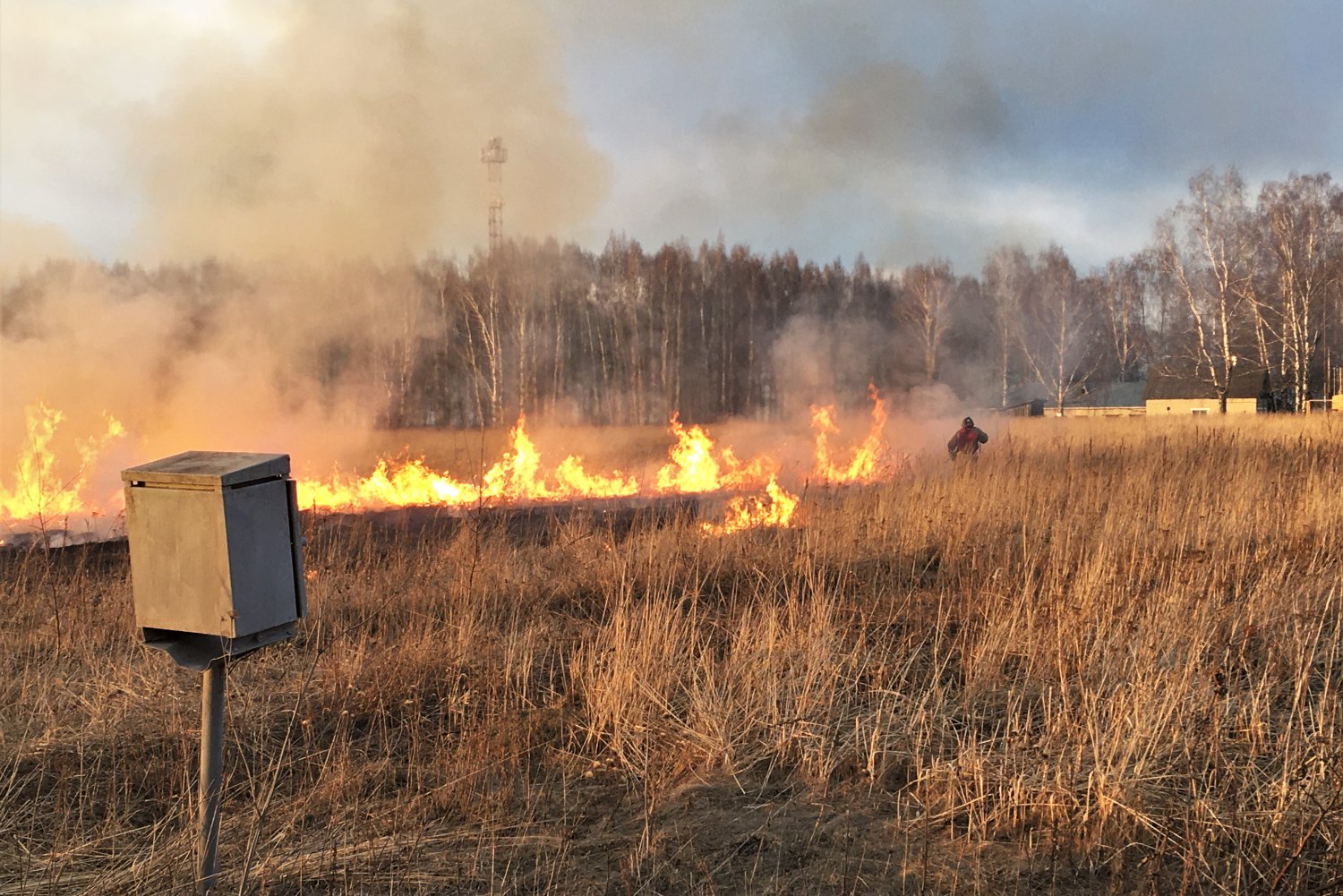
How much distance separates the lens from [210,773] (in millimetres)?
2547

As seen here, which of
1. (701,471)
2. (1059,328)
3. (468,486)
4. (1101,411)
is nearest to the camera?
(468,486)

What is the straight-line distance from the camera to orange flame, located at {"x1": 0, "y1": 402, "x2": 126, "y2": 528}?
12219 millimetres

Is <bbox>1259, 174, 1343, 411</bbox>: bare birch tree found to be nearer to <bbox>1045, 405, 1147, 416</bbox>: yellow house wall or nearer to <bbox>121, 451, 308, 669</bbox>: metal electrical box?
<bbox>1045, 405, 1147, 416</bbox>: yellow house wall

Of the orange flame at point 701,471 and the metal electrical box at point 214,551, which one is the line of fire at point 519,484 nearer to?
the orange flame at point 701,471

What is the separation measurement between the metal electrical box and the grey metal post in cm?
7

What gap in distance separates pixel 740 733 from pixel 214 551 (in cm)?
227

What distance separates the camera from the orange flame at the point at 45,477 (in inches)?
481

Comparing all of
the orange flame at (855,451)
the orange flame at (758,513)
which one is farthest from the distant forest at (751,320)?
the orange flame at (758,513)

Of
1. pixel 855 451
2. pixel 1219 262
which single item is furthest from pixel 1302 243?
pixel 855 451

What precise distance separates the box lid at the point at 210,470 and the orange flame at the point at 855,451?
11.4 metres

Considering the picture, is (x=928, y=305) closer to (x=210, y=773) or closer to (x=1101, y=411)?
(x=1101, y=411)

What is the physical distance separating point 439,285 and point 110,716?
14.8 meters

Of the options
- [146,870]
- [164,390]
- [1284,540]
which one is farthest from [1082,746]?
[164,390]

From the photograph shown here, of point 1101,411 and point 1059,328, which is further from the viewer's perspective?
point 1101,411
